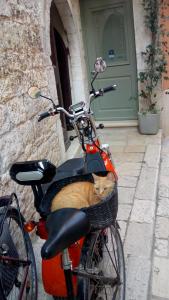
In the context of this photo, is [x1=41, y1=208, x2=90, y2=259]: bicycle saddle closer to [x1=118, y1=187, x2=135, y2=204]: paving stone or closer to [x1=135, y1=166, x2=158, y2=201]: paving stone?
[x1=118, y1=187, x2=135, y2=204]: paving stone

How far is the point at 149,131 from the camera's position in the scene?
516 centimetres

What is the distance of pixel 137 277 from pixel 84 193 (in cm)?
95

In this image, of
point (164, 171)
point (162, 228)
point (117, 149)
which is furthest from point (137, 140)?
point (162, 228)

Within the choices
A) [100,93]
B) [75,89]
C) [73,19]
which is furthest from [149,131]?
[100,93]

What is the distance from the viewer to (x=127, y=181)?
3.79 m

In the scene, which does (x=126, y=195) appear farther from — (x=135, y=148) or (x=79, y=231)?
(x=79, y=231)

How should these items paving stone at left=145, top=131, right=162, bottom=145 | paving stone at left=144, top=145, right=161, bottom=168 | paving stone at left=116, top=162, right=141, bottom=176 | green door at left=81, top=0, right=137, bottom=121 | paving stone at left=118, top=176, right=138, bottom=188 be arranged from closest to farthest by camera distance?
1. paving stone at left=118, top=176, right=138, bottom=188
2. paving stone at left=116, top=162, right=141, bottom=176
3. paving stone at left=144, top=145, right=161, bottom=168
4. paving stone at left=145, top=131, right=162, bottom=145
5. green door at left=81, top=0, right=137, bottom=121

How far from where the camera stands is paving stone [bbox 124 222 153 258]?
259 centimetres

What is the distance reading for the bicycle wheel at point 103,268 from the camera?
1.63 meters

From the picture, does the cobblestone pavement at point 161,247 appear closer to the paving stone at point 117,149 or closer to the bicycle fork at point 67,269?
the paving stone at point 117,149

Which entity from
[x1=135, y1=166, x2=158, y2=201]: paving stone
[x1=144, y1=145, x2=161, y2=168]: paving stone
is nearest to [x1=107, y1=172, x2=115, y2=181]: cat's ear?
[x1=135, y1=166, x2=158, y2=201]: paving stone

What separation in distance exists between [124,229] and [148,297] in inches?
30.4

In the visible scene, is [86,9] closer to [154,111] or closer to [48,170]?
[154,111]

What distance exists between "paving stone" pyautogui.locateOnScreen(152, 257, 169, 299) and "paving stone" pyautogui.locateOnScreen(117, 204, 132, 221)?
0.60 m
